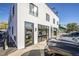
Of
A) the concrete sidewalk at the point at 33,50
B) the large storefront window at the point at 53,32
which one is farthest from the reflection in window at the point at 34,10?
the concrete sidewalk at the point at 33,50

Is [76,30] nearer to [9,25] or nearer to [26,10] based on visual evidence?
[26,10]

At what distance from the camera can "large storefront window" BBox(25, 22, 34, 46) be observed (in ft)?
12.9

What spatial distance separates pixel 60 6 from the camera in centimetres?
382

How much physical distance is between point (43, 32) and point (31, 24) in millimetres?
300

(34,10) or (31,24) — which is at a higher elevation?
(34,10)

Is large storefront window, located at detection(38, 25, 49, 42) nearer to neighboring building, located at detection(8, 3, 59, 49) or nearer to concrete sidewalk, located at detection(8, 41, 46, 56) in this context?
neighboring building, located at detection(8, 3, 59, 49)

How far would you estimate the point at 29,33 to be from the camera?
3.98 m

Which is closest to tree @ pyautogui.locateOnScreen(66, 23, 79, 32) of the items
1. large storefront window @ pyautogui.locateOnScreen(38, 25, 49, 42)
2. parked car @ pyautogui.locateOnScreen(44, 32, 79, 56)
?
parked car @ pyautogui.locateOnScreen(44, 32, 79, 56)

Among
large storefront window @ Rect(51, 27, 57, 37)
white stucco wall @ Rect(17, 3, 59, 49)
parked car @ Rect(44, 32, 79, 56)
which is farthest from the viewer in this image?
large storefront window @ Rect(51, 27, 57, 37)

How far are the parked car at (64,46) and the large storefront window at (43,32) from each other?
167mm

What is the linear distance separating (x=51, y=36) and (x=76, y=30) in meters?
0.51

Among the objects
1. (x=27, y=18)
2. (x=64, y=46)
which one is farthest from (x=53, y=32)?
(x=27, y=18)

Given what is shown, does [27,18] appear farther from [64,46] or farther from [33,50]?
[64,46]

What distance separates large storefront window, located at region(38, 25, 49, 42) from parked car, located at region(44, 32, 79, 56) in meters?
0.17
